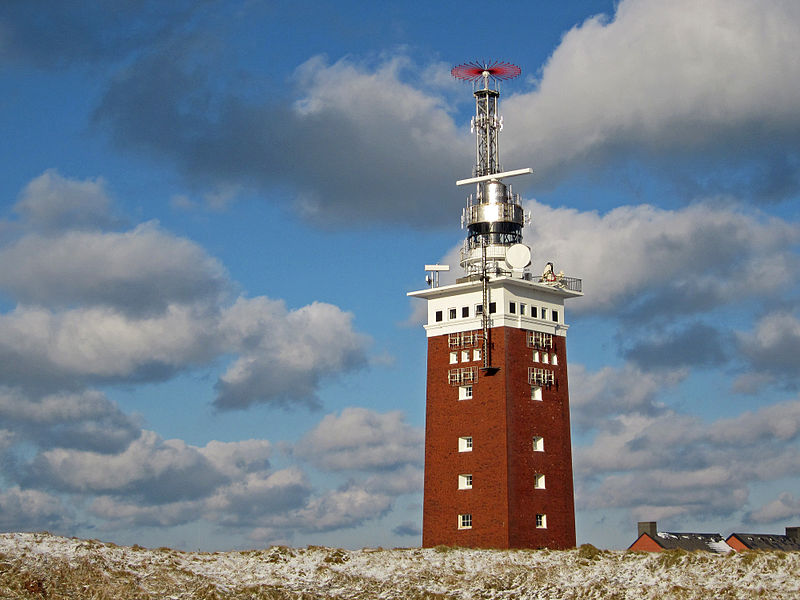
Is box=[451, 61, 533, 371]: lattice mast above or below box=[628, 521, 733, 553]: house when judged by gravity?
above

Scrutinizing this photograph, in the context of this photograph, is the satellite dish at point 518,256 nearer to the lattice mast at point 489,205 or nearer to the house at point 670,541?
the lattice mast at point 489,205

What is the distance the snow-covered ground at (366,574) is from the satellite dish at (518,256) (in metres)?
23.4

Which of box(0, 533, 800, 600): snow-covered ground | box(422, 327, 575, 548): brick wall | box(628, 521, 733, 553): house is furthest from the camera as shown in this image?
box(628, 521, 733, 553): house

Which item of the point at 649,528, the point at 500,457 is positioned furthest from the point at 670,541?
the point at 500,457

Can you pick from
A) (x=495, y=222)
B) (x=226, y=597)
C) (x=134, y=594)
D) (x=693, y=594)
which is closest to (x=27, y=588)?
A: (x=134, y=594)

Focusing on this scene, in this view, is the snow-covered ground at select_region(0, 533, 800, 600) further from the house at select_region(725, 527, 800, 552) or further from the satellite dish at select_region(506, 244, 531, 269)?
the house at select_region(725, 527, 800, 552)

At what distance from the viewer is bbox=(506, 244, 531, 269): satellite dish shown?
84.1 m

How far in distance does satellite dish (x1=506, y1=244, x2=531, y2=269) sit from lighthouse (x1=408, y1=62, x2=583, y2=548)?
3.0 inches

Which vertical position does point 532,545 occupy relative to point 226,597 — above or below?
above

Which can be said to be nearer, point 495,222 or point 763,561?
point 763,561

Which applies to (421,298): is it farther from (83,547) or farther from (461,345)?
(83,547)

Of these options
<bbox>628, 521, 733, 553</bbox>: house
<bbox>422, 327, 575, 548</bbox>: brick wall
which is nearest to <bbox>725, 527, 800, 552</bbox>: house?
<bbox>628, 521, 733, 553</bbox>: house

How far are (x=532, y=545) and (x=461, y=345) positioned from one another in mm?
15635

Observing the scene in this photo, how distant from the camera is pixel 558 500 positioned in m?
81.8
